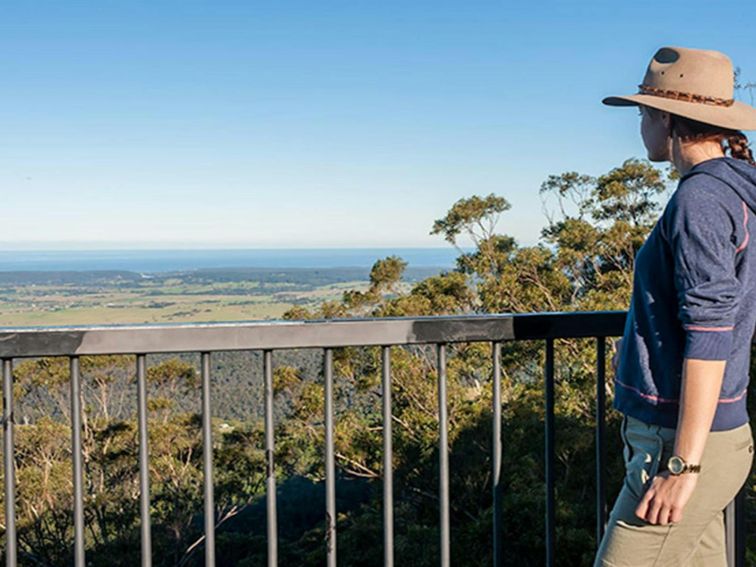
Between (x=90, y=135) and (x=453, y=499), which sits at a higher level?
(x=90, y=135)

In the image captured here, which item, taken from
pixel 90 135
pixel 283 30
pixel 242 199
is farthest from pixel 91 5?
pixel 242 199

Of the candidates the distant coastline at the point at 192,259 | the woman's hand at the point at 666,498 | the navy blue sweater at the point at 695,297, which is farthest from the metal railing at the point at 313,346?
the distant coastline at the point at 192,259

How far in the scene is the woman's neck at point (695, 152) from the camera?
4.37 ft

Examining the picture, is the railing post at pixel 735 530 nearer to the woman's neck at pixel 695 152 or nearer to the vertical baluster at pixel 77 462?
the woman's neck at pixel 695 152

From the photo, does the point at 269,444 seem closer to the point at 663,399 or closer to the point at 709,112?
the point at 663,399

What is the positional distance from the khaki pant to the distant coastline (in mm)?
14412

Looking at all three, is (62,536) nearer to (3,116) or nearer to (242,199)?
(3,116)

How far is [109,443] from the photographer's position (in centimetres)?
1542

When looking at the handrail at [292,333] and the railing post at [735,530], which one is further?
the railing post at [735,530]

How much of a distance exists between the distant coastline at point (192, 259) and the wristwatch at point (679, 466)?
14.5 meters

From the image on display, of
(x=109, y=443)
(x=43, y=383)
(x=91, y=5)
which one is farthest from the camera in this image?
(x=91, y=5)

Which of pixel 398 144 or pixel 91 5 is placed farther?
pixel 398 144

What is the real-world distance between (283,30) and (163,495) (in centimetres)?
1683

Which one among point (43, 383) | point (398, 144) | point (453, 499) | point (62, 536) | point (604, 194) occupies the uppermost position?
point (398, 144)
